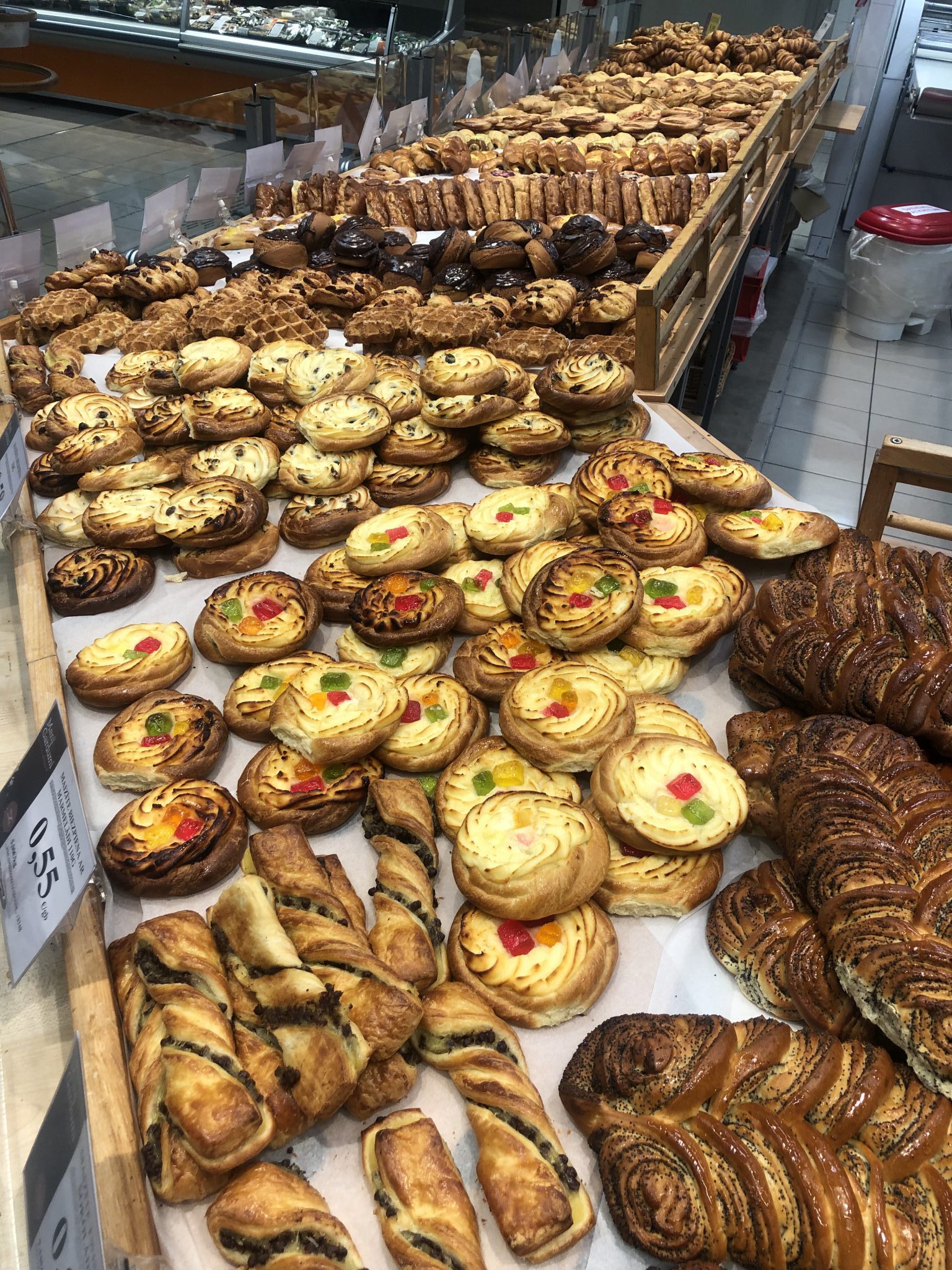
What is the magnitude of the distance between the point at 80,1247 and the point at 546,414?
9.36 ft

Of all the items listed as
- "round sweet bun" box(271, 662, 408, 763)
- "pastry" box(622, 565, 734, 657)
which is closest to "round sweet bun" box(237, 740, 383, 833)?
"round sweet bun" box(271, 662, 408, 763)

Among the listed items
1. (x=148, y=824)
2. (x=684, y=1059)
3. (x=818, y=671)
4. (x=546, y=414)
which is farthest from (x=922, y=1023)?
(x=546, y=414)

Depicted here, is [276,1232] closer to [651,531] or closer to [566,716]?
[566,716]

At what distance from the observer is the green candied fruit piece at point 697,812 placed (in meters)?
1.91

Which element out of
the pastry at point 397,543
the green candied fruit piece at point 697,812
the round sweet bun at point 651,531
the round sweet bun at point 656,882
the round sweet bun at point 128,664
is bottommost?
the round sweet bun at point 128,664

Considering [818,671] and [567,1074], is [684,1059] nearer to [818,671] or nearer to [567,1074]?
[567,1074]

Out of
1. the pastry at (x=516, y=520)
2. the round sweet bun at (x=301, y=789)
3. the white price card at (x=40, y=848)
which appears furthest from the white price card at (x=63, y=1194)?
the pastry at (x=516, y=520)

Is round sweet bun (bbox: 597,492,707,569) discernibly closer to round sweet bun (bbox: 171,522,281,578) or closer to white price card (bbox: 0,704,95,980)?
round sweet bun (bbox: 171,522,281,578)

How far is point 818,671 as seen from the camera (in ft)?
6.81

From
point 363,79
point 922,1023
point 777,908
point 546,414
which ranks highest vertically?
point 363,79

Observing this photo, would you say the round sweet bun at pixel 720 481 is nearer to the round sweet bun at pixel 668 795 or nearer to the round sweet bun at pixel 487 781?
the round sweet bun at pixel 668 795

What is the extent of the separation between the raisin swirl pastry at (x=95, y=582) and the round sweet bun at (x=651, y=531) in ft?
5.04

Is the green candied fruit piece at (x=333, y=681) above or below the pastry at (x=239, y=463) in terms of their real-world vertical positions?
below

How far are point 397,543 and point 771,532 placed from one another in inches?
45.4
